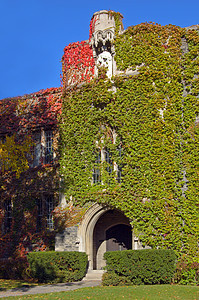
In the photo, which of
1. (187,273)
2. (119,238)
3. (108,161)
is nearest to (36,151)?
(108,161)

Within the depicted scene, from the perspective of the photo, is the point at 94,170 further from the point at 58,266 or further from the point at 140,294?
the point at 140,294

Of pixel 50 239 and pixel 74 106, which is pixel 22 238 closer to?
pixel 50 239

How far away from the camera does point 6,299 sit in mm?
11734

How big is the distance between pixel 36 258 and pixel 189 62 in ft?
33.7

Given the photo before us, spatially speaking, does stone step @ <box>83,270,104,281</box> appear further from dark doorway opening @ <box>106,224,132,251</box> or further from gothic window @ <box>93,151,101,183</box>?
gothic window @ <box>93,151,101,183</box>

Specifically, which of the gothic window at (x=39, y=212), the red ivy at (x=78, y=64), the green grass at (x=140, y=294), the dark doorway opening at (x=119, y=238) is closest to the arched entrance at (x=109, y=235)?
the dark doorway opening at (x=119, y=238)

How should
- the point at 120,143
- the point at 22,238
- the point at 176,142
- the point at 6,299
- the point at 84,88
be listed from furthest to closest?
1. the point at 22,238
2. the point at 84,88
3. the point at 120,143
4. the point at 176,142
5. the point at 6,299

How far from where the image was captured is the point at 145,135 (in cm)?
1692

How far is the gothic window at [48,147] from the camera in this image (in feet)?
67.2

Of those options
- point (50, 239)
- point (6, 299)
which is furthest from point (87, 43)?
point (6, 299)

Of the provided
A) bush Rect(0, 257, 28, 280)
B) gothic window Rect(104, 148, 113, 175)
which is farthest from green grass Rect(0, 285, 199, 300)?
bush Rect(0, 257, 28, 280)

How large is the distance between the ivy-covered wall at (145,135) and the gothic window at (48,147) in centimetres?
166

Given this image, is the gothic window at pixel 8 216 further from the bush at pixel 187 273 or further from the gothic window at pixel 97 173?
the bush at pixel 187 273

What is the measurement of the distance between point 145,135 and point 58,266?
634 centimetres
